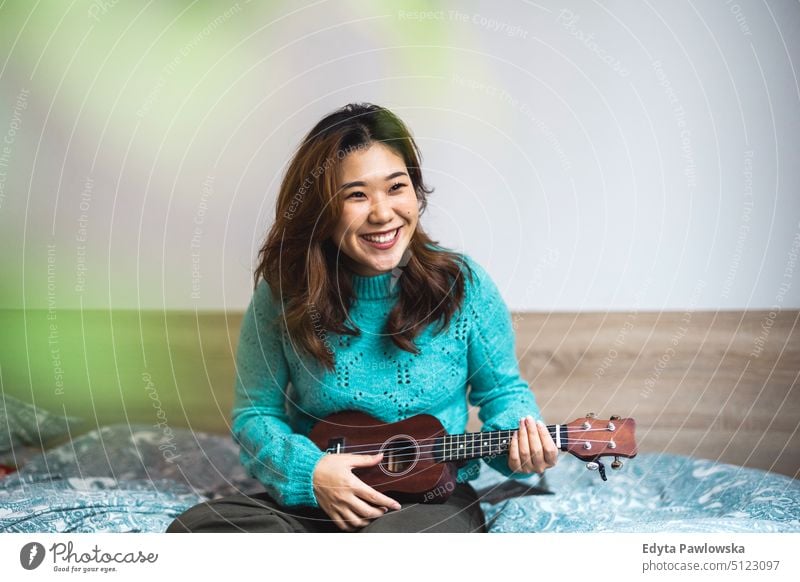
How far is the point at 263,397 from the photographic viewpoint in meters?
1.20

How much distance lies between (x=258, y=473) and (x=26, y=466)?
0.56m

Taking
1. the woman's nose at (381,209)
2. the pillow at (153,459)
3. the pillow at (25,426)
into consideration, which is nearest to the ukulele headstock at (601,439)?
the woman's nose at (381,209)

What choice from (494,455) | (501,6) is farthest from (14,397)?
(501,6)

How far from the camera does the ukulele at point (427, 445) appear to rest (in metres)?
1.04

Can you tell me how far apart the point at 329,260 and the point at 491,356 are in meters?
0.25

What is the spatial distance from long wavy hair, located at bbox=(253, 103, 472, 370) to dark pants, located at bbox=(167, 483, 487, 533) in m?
0.19

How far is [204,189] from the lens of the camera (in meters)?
1.51

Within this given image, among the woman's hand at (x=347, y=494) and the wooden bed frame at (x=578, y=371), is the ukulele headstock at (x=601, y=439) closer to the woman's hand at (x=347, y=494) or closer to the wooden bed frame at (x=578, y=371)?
the woman's hand at (x=347, y=494)

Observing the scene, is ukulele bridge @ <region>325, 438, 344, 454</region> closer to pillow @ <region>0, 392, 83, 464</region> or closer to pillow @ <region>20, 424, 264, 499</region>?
pillow @ <region>20, 424, 264, 499</region>

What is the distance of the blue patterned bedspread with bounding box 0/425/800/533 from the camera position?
1.17 m

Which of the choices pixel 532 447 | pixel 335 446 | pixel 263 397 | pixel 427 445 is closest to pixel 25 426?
pixel 263 397

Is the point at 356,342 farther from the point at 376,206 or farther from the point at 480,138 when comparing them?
the point at 480,138

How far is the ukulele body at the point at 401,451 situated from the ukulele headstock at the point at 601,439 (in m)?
0.16

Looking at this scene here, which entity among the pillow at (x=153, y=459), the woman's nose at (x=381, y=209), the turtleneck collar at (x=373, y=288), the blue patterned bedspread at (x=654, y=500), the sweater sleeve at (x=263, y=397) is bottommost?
the blue patterned bedspread at (x=654, y=500)
